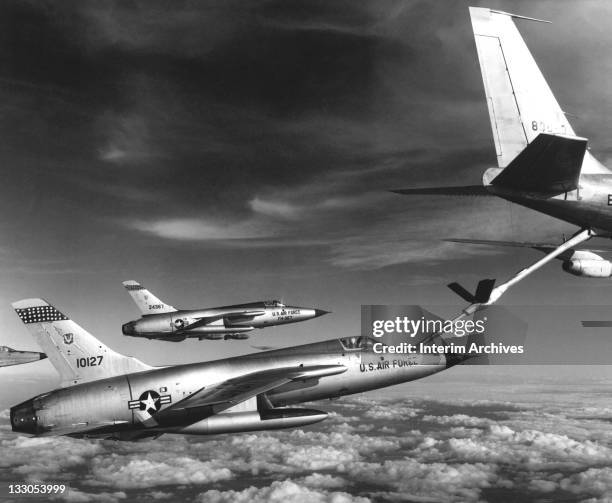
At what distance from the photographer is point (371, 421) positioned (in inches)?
3317

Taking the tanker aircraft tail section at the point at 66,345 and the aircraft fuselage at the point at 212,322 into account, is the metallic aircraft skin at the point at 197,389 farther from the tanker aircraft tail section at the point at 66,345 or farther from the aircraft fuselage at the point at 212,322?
the aircraft fuselage at the point at 212,322

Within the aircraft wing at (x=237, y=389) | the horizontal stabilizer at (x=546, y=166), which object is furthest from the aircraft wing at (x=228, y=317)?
the horizontal stabilizer at (x=546, y=166)

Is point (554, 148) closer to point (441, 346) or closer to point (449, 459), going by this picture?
point (441, 346)

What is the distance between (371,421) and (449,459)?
45.4ft

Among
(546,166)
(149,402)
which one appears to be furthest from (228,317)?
(546,166)

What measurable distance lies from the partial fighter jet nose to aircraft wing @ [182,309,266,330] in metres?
3.93

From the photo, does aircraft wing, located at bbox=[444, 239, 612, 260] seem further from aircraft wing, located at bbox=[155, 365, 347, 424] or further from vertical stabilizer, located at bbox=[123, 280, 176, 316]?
vertical stabilizer, located at bbox=[123, 280, 176, 316]

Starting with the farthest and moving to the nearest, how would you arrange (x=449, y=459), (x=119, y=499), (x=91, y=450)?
(x=449, y=459)
(x=91, y=450)
(x=119, y=499)

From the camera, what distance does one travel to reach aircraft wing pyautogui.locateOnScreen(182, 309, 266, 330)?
3472 cm

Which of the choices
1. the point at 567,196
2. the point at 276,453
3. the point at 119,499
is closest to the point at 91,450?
the point at 119,499

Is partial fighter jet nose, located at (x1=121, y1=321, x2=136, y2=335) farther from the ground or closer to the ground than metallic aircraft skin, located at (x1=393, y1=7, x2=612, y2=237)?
closer to the ground

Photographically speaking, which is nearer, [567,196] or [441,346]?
[567,196]

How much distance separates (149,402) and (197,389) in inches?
67.1

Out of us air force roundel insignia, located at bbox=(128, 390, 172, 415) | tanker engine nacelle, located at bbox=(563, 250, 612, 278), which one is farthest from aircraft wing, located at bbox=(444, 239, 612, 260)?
us air force roundel insignia, located at bbox=(128, 390, 172, 415)
